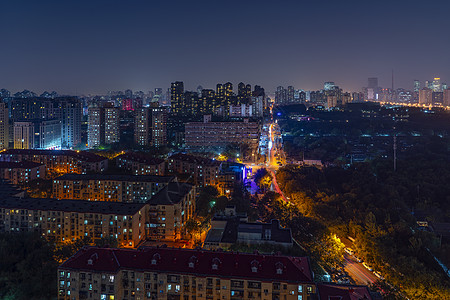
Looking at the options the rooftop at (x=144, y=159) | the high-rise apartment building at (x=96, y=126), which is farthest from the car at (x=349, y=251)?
the high-rise apartment building at (x=96, y=126)

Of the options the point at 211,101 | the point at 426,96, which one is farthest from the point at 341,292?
the point at 426,96

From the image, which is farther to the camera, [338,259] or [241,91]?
[241,91]

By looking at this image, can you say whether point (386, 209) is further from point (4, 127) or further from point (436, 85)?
point (436, 85)

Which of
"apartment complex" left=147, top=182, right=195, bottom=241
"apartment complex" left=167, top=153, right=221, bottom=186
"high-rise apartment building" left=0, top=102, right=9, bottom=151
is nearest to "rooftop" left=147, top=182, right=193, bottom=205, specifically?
"apartment complex" left=147, top=182, right=195, bottom=241

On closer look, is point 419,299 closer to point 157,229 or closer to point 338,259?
point 338,259

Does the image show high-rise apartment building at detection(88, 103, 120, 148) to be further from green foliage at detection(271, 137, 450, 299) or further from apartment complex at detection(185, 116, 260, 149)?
green foliage at detection(271, 137, 450, 299)

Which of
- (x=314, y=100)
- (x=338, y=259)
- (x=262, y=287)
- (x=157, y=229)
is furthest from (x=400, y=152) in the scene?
(x=314, y=100)
